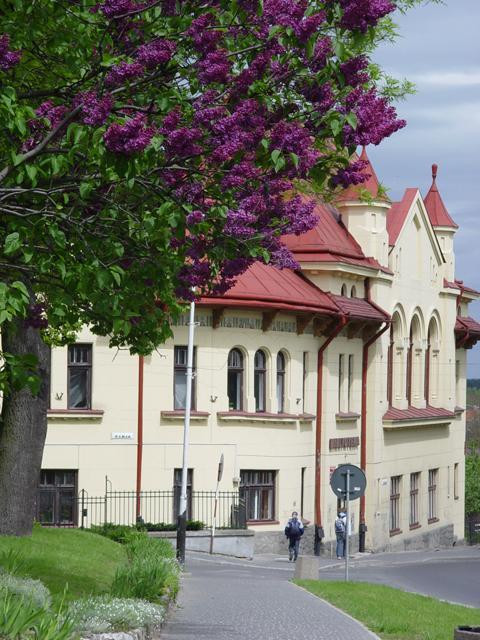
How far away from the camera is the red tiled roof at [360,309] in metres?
46.5

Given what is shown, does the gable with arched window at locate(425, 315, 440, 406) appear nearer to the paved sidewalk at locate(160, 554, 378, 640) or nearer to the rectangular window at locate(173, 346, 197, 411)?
the rectangular window at locate(173, 346, 197, 411)

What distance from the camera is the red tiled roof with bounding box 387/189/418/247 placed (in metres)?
53.2

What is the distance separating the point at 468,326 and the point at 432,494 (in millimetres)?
9424

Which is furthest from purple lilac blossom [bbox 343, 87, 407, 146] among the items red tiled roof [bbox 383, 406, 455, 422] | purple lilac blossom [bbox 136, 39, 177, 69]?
red tiled roof [bbox 383, 406, 455, 422]

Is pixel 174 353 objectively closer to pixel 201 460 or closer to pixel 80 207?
→ pixel 201 460

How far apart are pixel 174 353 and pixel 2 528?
61.5ft

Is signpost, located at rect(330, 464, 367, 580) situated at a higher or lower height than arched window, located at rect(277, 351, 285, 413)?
lower

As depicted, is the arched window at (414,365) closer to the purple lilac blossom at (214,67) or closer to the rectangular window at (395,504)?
the rectangular window at (395,504)

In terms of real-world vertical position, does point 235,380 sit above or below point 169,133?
below

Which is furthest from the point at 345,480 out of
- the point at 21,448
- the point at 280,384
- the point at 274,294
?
the point at 280,384

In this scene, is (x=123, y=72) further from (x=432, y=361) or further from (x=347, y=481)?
(x=432, y=361)

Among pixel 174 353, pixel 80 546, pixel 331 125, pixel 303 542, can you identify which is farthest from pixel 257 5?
pixel 303 542

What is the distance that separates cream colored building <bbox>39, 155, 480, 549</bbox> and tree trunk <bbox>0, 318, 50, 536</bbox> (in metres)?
14.3

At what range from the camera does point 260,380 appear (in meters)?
44.2
